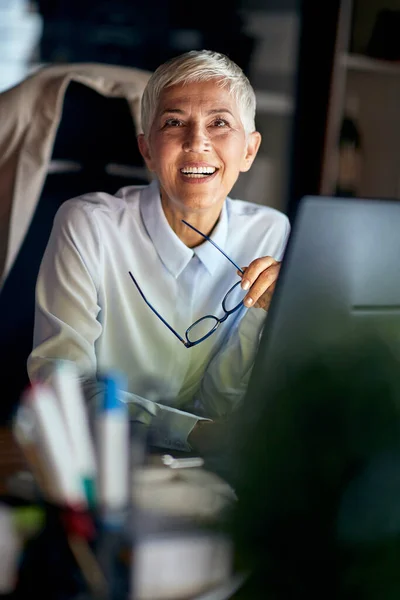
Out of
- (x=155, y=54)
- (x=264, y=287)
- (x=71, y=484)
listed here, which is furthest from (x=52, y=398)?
(x=155, y=54)

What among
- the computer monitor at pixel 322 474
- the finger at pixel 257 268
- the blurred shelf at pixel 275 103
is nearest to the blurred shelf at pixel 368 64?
the blurred shelf at pixel 275 103

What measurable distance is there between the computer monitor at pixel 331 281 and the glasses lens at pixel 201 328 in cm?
69

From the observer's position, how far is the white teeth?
1498 mm

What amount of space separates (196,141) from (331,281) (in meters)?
0.83

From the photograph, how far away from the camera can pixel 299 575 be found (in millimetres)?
564

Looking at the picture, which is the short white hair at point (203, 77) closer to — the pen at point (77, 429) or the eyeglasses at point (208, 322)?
the eyeglasses at point (208, 322)

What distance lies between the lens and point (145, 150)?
1581mm

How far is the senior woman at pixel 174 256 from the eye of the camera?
138cm

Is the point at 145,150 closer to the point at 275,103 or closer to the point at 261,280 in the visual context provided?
the point at 261,280

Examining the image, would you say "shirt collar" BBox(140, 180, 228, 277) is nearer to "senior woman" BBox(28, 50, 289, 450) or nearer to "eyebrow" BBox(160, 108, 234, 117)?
"senior woman" BBox(28, 50, 289, 450)

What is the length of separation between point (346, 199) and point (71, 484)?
0.37 metres

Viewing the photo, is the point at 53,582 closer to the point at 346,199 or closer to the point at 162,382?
the point at 346,199

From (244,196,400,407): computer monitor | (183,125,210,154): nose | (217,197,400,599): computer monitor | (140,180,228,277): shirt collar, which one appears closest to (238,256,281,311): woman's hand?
(140,180,228,277): shirt collar

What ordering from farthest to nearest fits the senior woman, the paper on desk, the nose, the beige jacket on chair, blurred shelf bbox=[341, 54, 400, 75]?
blurred shelf bbox=[341, 54, 400, 75] < the beige jacket on chair < the nose < the senior woman < the paper on desk
